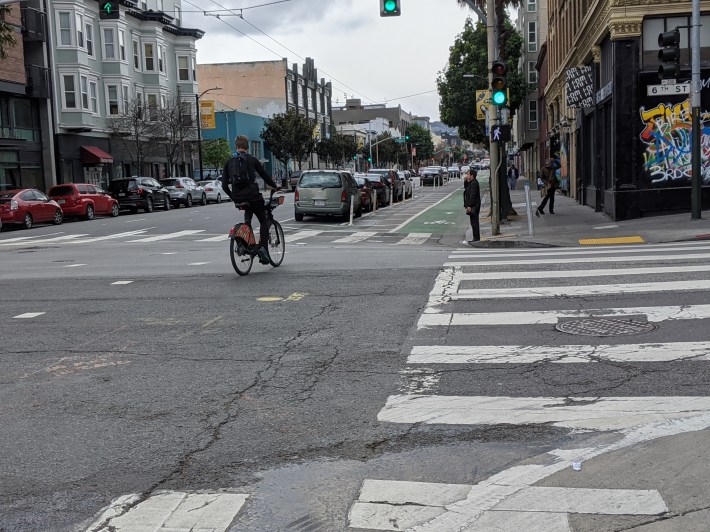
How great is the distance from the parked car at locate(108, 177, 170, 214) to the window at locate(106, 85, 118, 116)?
10625 millimetres

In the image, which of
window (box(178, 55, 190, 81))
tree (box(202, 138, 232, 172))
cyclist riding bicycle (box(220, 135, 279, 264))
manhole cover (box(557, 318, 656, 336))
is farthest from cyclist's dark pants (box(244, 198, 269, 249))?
tree (box(202, 138, 232, 172))

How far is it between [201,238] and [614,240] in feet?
34.7

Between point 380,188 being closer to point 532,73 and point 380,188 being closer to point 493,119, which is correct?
point 493,119

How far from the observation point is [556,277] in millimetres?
10750

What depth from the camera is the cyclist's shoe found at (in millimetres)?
12314

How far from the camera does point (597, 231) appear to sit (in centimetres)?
1886

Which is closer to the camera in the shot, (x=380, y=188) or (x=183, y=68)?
(x=380, y=188)

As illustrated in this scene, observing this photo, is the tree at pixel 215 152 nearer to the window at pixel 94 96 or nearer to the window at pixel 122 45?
the window at pixel 122 45

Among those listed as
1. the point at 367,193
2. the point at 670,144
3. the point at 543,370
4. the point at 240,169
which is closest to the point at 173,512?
the point at 543,370

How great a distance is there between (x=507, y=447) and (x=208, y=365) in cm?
296

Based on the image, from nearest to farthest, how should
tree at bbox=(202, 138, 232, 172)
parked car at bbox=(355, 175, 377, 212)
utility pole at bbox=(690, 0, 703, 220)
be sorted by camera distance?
utility pole at bbox=(690, 0, 703, 220) < parked car at bbox=(355, 175, 377, 212) < tree at bbox=(202, 138, 232, 172)

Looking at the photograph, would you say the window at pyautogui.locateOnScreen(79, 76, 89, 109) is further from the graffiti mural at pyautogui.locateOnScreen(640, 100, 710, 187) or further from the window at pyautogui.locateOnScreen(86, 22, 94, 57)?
the graffiti mural at pyautogui.locateOnScreen(640, 100, 710, 187)

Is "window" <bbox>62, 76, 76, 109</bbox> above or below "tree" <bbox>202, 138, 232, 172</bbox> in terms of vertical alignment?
above

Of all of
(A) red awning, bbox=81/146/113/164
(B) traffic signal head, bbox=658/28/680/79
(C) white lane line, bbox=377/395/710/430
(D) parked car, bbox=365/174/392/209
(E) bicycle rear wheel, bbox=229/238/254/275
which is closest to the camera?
(C) white lane line, bbox=377/395/710/430
